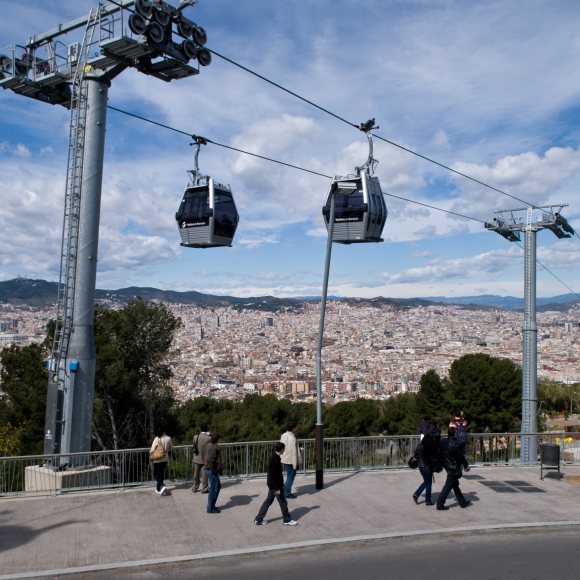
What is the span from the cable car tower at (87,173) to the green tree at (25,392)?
1370 centimetres

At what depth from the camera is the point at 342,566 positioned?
25.4 ft

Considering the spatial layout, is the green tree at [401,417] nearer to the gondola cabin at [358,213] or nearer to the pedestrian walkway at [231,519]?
the gondola cabin at [358,213]

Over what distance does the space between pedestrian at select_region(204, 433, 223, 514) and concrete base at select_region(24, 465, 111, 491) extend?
2.33 m

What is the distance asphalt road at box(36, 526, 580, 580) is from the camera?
7.43 meters

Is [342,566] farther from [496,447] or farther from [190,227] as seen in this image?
[190,227]

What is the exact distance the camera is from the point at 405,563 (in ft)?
25.8

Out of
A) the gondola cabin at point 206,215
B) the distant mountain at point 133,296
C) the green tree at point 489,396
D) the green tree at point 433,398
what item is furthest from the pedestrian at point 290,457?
the distant mountain at point 133,296

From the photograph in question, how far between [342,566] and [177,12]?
9742 millimetres

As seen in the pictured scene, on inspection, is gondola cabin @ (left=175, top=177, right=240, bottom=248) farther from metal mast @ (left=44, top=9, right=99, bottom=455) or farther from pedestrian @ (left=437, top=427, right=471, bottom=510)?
pedestrian @ (left=437, top=427, right=471, bottom=510)

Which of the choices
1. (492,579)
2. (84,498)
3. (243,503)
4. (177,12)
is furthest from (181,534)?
(177,12)

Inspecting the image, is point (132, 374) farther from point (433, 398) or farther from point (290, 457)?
point (433, 398)

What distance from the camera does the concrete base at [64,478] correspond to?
10.8 metres

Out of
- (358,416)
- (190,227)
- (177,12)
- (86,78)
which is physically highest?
(177,12)

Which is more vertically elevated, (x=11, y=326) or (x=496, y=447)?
(x=11, y=326)
